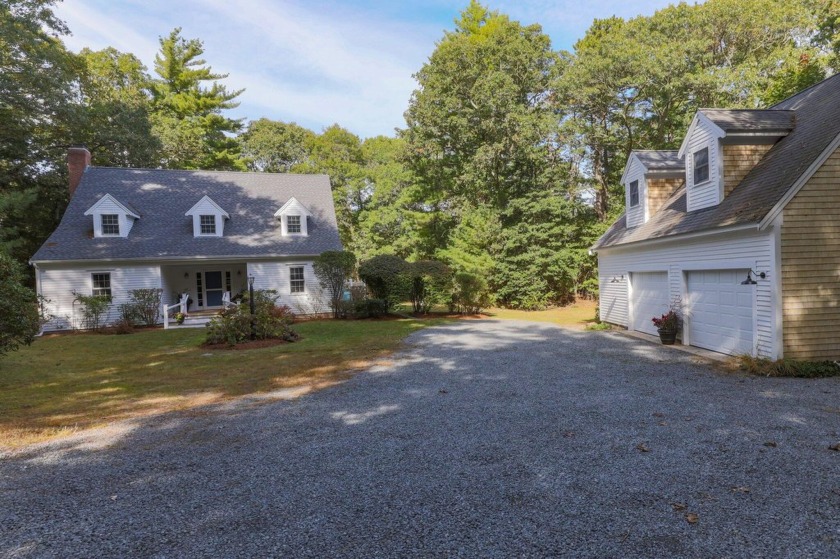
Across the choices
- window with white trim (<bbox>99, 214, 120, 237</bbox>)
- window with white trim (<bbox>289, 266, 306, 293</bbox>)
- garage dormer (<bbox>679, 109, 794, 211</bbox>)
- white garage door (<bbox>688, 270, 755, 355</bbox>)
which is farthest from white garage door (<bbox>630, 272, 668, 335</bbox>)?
window with white trim (<bbox>99, 214, 120, 237</bbox>)

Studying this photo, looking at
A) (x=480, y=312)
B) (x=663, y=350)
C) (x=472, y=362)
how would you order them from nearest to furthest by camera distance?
(x=472, y=362), (x=663, y=350), (x=480, y=312)

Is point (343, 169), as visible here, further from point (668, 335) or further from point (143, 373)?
point (668, 335)

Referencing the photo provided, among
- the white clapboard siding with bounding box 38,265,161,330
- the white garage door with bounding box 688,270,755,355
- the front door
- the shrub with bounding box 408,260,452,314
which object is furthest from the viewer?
the front door

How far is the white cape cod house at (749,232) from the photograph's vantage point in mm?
7984

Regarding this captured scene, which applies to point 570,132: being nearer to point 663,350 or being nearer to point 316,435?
point 663,350

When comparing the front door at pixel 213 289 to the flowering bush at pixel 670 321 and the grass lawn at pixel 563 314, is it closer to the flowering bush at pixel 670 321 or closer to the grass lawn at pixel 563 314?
the grass lawn at pixel 563 314

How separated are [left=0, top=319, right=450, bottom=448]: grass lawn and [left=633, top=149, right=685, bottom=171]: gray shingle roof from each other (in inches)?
375

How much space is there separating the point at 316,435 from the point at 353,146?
3525 cm

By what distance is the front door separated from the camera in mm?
20844

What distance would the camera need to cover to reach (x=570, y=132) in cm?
2298

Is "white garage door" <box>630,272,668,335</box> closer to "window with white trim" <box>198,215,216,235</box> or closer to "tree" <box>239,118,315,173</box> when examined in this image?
"window with white trim" <box>198,215,216,235</box>

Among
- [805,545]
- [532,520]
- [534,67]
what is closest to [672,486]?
[805,545]

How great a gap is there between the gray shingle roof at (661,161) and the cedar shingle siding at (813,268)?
4.98 metres

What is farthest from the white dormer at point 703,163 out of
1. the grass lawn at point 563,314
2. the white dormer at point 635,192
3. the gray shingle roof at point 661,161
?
the grass lawn at point 563,314
